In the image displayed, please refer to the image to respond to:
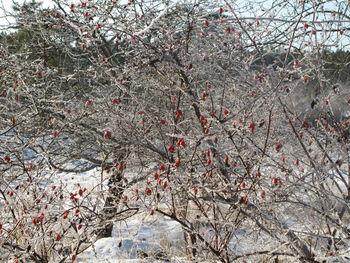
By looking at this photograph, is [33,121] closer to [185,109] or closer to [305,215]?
[185,109]

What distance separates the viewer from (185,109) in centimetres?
410

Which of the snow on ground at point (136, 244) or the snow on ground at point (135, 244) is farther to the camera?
the snow on ground at point (135, 244)

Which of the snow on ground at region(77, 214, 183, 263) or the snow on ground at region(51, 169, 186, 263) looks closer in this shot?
the snow on ground at region(51, 169, 186, 263)

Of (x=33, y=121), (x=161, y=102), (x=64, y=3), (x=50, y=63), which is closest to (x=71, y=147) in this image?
(x=33, y=121)

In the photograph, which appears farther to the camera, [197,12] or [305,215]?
[305,215]

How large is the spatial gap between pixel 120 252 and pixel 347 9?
3.10 m

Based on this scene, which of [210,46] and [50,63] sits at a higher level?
[50,63]

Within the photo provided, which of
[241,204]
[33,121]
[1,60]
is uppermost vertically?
[1,60]

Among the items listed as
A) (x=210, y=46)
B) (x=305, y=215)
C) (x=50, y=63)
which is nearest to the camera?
(x=210, y=46)

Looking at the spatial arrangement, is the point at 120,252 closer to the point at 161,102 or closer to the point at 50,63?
the point at 161,102

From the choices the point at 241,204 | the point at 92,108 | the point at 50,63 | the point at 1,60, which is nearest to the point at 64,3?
the point at 1,60

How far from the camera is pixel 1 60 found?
3.86m

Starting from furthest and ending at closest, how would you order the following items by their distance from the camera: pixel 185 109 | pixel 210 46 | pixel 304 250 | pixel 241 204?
pixel 185 109
pixel 210 46
pixel 304 250
pixel 241 204

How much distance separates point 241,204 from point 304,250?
0.58 m
